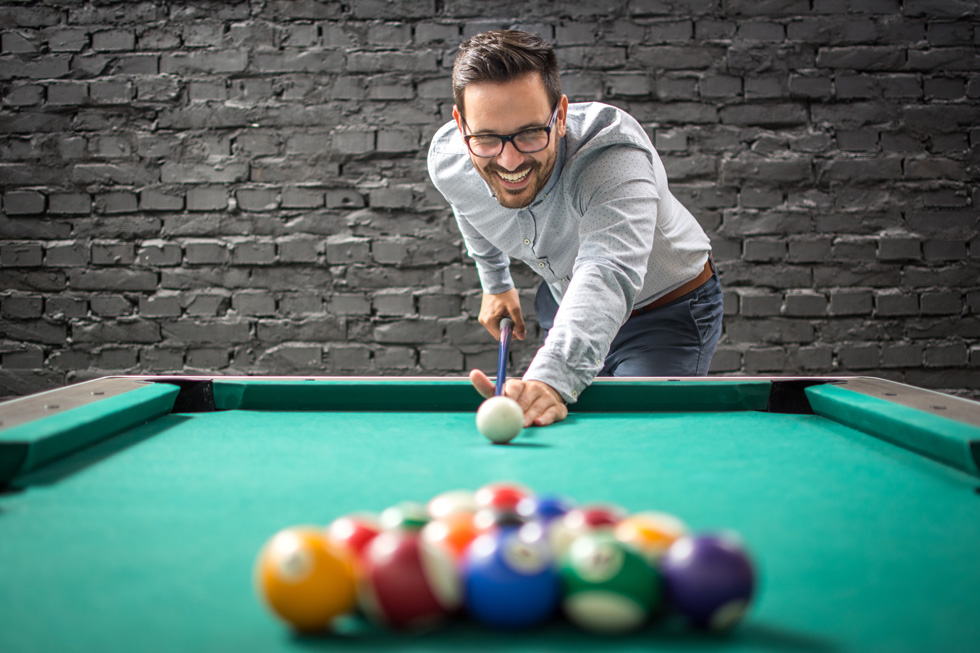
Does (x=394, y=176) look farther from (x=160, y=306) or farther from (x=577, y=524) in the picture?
(x=577, y=524)

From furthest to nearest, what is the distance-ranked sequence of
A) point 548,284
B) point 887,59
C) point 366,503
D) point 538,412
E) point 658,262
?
point 887,59 → point 548,284 → point 658,262 → point 538,412 → point 366,503

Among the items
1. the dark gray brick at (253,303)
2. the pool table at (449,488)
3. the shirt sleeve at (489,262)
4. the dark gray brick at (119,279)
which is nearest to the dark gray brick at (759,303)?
the shirt sleeve at (489,262)

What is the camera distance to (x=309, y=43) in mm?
3057

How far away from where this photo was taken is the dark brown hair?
1.56 metres

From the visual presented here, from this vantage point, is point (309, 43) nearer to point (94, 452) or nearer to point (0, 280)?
point (0, 280)

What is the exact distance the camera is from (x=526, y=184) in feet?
5.77

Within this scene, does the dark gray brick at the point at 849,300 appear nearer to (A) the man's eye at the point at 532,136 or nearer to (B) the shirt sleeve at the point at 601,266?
(B) the shirt sleeve at the point at 601,266

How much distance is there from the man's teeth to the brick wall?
1.26m

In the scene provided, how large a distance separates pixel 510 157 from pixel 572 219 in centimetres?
32

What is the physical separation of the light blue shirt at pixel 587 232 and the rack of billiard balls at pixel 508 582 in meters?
0.88

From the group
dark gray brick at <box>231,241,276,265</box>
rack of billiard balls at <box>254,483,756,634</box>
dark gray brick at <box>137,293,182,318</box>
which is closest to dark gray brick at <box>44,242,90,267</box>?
dark gray brick at <box>137,293,182,318</box>

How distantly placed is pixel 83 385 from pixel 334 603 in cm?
122

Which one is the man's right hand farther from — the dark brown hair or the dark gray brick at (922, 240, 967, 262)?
the dark gray brick at (922, 240, 967, 262)

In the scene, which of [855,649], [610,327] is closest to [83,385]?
[610,327]
